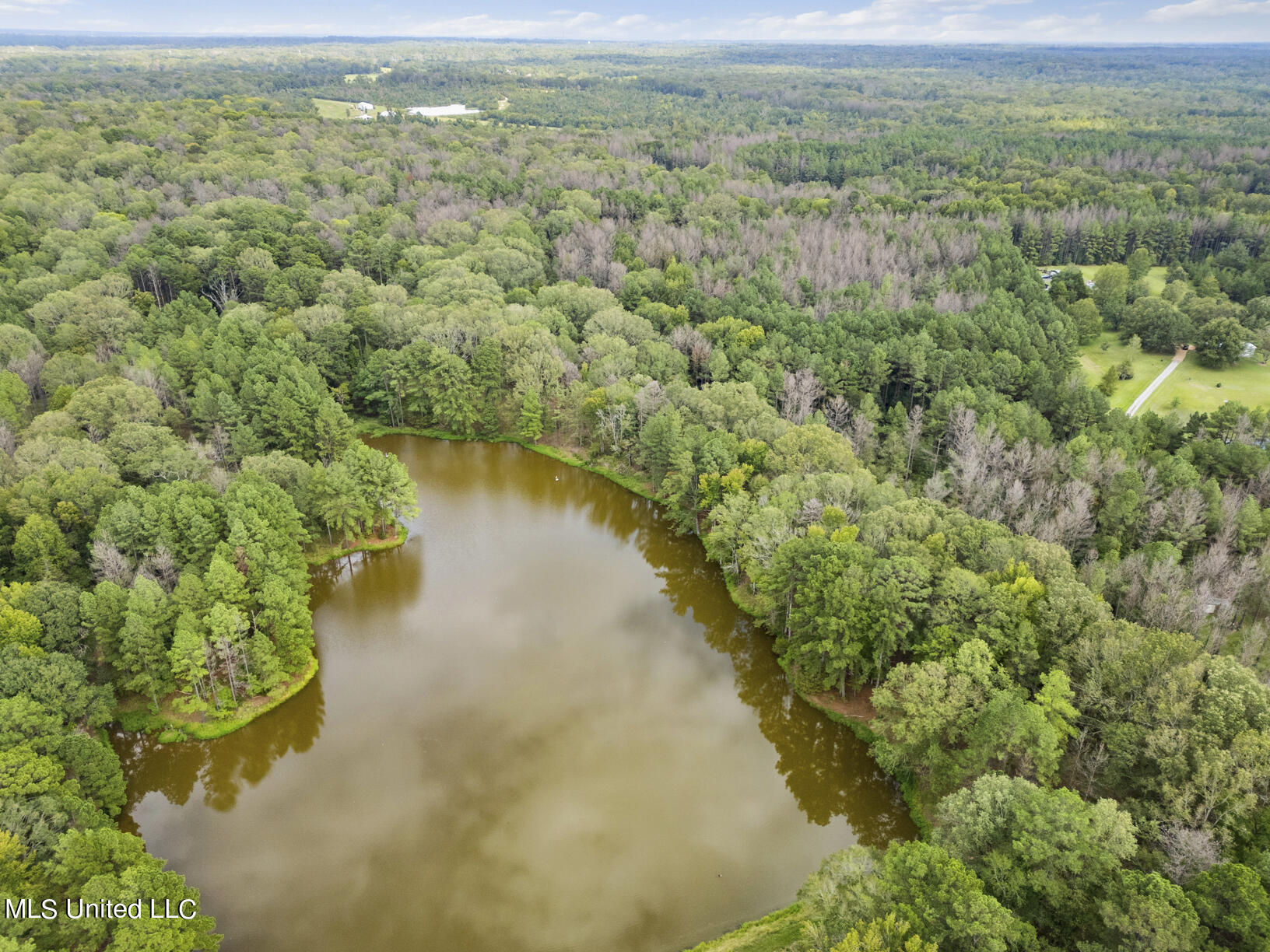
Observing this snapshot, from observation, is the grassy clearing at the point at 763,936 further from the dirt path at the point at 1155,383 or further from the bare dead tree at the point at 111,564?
the dirt path at the point at 1155,383

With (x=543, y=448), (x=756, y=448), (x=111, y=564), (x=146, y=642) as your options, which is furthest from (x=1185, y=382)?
(x=111, y=564)

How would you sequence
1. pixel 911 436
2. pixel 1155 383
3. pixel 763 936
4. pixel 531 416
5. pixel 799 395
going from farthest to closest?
pixel 1155 383
pixel 531 416
pixel 799 395
pixel 911 436
pixel 763 936

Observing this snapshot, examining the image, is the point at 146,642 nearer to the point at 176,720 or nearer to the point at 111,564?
the point at 176,720

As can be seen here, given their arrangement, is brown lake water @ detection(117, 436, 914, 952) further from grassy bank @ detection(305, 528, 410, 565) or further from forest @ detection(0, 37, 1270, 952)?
forest @ detection(0, 37, 1270, 952)

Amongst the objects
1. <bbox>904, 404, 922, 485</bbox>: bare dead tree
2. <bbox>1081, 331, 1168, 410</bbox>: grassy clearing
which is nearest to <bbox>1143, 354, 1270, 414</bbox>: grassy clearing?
<bbox>1081, 331, 1168, 410</bbox>: grassy clearing

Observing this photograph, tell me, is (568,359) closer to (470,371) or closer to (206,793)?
(470,371)

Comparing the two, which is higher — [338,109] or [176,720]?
[338,109]

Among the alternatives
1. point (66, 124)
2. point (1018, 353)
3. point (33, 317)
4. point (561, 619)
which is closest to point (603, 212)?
point (1018, 353)

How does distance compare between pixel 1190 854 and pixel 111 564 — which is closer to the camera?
pixel 1190 854

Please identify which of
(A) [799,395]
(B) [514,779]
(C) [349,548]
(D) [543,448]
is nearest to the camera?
(B) [514,779]
